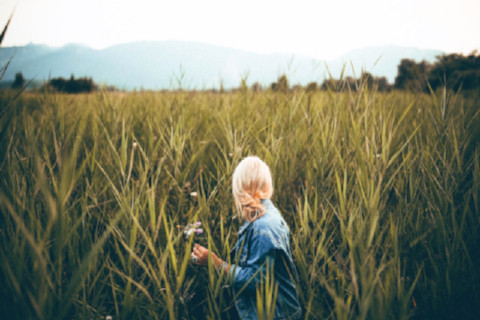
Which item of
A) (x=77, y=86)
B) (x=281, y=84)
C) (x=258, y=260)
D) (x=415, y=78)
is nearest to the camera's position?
(x=258, y=260)

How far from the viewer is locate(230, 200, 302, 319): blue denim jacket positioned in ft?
3.34

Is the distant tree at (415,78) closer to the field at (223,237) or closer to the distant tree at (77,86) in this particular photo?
the field at (223,237)

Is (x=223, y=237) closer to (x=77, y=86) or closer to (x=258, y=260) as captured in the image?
(x=258, y=260)

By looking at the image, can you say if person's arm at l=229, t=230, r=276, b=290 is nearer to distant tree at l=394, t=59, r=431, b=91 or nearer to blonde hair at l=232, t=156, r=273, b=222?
blonde hair at l=232, t=156, r=273, b=222

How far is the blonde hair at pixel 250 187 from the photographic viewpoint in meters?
1.14

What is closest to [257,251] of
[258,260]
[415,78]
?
[258,260]

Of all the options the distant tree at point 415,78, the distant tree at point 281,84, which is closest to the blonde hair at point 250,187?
the distant tree at point 415,78

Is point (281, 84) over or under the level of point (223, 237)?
over

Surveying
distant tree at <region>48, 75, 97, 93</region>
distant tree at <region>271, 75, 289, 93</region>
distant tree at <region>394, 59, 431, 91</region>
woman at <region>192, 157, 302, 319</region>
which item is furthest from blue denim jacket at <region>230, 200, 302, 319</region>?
distant tree at <region>48, 75, 97, 93</region>

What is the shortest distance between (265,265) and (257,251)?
69 millimetres

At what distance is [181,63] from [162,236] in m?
1.57

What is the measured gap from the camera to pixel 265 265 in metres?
1.05

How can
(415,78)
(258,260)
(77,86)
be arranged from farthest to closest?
(77,86) → (415,78) → (258,260)

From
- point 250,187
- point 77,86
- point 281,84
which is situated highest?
point 77,86
